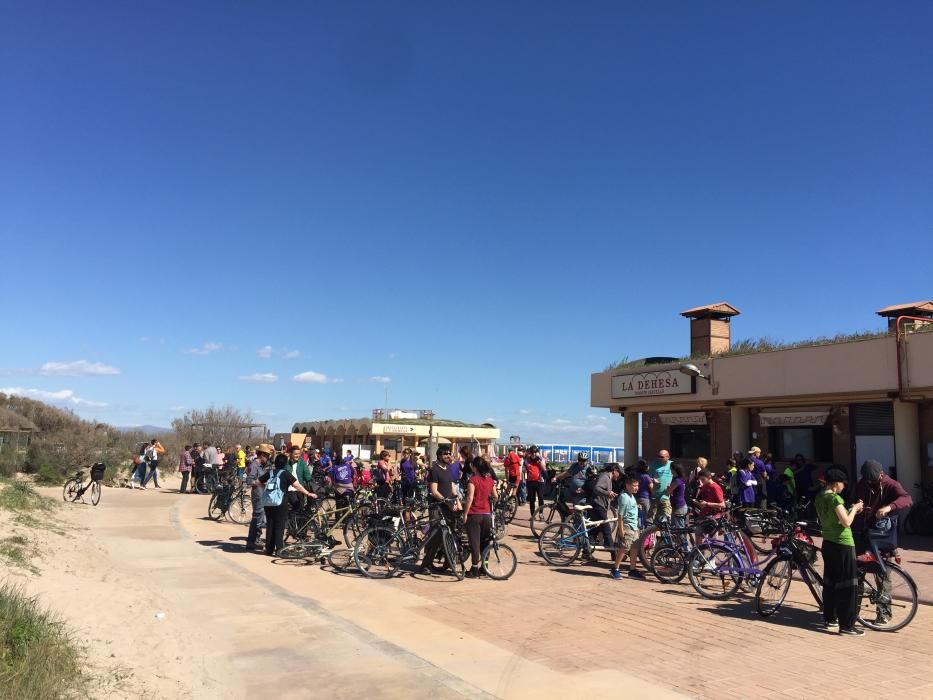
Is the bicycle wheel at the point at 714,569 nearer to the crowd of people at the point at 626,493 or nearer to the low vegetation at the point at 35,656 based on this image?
the crowd of people at the point at 626,493

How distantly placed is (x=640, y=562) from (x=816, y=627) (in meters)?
3.93

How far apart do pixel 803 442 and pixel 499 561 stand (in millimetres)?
12577

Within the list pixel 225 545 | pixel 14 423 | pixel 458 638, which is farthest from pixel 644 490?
pixel 14 423

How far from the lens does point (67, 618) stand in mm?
6316

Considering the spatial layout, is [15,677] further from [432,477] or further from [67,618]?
[432,477]

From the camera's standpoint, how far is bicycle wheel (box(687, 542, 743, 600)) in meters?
8.95

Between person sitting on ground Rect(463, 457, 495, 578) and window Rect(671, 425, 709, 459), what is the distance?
1430 centimetres

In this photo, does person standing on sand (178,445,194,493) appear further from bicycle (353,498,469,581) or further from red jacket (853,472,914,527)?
red jacket (853,472,914,527)

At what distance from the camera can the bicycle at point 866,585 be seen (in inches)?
295

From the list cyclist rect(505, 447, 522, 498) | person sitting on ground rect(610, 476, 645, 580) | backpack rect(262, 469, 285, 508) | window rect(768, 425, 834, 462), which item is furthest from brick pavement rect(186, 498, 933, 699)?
window rect(768, 425, 834, 462)

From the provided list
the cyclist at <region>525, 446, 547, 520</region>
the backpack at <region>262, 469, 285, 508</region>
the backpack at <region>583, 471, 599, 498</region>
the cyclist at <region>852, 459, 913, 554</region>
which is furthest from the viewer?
the cyclist at <region>525, 446, 547, 520</region>

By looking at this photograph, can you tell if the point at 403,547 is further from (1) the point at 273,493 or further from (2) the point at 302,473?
(2) the point at 302,473

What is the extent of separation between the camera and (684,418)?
75.6ft

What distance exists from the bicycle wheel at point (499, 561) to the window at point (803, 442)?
473 inches
